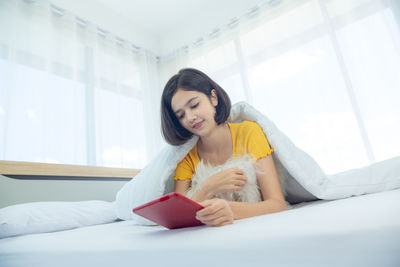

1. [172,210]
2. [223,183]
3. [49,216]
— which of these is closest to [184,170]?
[223,183]

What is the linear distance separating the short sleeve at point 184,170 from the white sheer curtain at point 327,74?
1549 millimetres

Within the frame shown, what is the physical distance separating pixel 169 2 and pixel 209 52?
0.68 metres

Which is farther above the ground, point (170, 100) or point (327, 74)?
point (327, 74)

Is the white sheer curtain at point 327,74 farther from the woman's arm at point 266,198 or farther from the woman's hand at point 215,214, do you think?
the woman's hand at point 215,214

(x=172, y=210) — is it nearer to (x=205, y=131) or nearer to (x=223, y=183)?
(x=223, y=183)

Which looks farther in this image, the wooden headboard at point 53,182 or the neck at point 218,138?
the wooden headboard at point 53,182

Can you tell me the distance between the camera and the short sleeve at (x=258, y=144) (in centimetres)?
89

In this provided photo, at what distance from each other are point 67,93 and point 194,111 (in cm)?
165

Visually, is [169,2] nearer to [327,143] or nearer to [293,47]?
[293,47]

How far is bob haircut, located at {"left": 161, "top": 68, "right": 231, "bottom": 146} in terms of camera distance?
1077 millimetres

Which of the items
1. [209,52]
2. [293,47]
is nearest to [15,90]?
[209,52]

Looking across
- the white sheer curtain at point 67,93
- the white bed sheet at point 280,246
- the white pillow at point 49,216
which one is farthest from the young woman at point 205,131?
the white sheer curtain at point 67,93

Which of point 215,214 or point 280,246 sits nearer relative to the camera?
point 280,246

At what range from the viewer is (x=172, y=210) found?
53 centimetres
